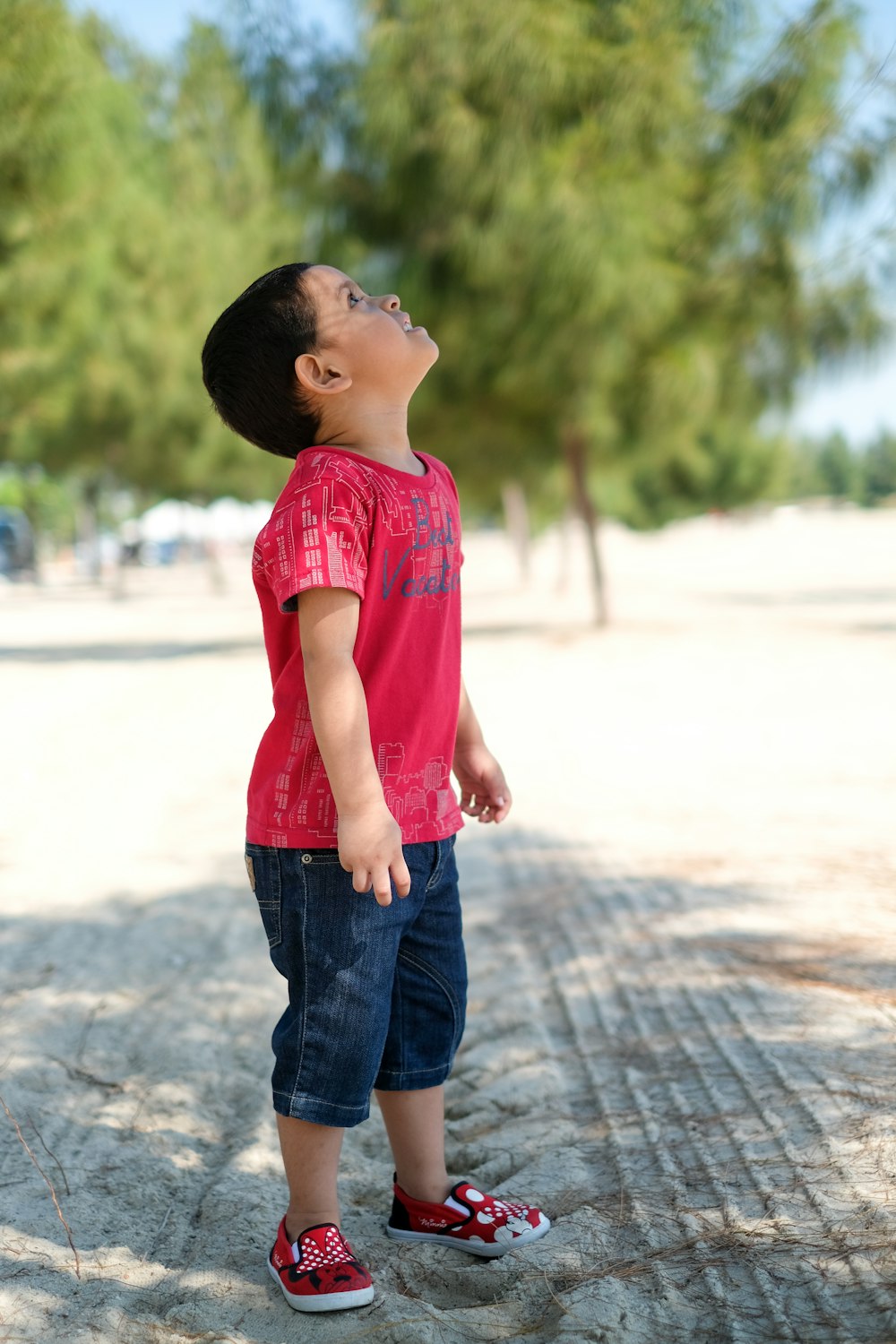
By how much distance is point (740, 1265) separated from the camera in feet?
6.16

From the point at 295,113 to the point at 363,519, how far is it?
38.3 ft

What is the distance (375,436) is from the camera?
197 cm

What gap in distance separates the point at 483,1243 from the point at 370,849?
726 millimetres

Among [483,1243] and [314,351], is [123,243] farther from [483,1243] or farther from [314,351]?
[483,1243]

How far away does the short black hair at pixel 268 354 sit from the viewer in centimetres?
193

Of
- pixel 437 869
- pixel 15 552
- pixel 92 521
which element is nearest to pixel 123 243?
Answer: pixel 92 521

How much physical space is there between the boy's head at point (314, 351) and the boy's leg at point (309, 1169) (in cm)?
106

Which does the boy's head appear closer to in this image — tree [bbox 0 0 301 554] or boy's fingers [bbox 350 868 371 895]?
boy's fingers [bbox 350 868 371 895]

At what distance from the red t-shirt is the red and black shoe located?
602 mm

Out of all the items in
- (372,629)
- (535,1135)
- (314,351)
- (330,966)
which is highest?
(314,351)

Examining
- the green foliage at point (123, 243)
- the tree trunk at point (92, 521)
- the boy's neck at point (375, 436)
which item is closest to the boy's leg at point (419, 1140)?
the boy's neck at point (375, 436)

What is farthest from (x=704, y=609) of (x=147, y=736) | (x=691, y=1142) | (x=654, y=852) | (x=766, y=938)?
(x=691, y=1142)

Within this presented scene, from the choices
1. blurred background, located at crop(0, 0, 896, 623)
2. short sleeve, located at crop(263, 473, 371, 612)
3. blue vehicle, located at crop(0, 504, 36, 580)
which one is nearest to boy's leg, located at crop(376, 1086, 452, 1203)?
short sleeve, located at crop(263, 473, 371, 612)

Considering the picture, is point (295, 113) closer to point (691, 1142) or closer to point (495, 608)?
point (495, 608)
